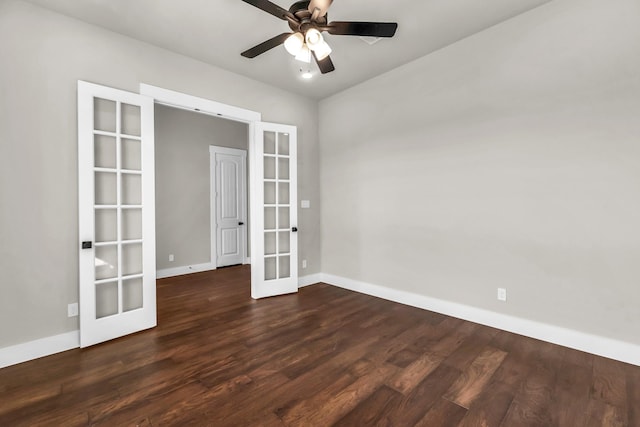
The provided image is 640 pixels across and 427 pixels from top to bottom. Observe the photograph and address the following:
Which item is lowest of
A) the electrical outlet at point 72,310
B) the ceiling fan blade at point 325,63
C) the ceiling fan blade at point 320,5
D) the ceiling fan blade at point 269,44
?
the electrical outlet at point 72,310

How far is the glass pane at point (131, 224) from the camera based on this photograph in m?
2.90

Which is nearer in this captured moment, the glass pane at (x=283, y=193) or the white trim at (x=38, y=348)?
the white trim at (x=38, y=348)

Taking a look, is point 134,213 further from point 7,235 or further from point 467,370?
point 467,370

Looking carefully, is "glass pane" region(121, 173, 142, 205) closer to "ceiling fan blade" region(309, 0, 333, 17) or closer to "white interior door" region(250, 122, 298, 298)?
"white interior door" region(250, 122, 298, 298)

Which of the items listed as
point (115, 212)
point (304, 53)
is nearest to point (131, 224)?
point (115, 212)

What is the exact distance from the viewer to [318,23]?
6.83 feet

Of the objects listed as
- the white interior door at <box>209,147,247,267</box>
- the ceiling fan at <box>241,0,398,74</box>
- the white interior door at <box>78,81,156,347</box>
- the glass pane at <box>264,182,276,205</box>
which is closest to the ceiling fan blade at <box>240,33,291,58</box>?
the ceiling fan at <box>241,0,398,74</box>

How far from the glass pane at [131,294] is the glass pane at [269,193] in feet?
5.85

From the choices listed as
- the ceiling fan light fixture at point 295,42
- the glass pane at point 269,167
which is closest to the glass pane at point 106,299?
the glass pane at point 269,167

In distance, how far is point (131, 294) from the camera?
116 inches

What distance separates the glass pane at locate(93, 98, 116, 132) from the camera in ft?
8.88

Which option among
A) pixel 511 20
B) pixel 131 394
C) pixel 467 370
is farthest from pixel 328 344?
pixel 511 20

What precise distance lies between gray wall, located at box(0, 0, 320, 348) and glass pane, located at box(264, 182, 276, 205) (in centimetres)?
190

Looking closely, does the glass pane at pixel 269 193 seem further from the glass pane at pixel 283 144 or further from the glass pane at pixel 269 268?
the glass pane at pixel 269 268
